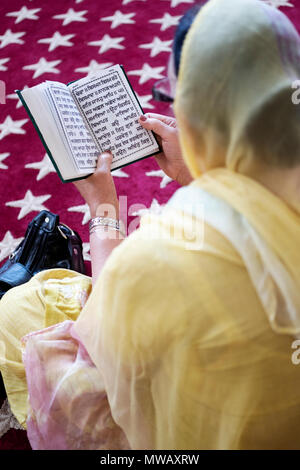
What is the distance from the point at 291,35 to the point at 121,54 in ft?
5.37

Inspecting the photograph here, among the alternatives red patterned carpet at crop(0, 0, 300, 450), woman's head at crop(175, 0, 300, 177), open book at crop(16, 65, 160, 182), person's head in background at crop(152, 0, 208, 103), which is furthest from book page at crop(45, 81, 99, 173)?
red patterned carpet at crop(0, 0, 300, 450)

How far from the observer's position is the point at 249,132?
1.89 ft

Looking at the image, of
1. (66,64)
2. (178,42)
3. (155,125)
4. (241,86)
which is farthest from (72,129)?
(66,64)

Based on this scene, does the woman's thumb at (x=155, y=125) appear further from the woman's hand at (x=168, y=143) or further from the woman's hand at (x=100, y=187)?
the woman's hand at (x=100, y=187)

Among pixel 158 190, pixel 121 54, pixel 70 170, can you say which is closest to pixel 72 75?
pixel 121 54

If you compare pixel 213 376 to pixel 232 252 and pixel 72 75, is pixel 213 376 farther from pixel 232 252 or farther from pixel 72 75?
pixel 72 75

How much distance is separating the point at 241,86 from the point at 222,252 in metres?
0.20

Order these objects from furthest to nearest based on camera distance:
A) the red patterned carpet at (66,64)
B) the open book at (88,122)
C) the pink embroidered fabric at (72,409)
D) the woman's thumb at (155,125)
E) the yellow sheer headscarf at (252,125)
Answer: the red patterned carpet at (66,64), the woman's thumb at (155,125), the open book at (88,122), the pink embroidered fabric at (72,409), the yellow sheer headscarf at (252,125)

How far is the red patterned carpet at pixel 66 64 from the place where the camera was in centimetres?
166

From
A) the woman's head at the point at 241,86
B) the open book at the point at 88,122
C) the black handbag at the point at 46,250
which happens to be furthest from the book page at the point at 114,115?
the woman's head at the point at 241,86

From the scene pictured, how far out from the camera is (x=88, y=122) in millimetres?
1048

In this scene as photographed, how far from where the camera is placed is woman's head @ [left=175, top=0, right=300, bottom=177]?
58 centimetres

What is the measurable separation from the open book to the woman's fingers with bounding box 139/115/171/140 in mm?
17

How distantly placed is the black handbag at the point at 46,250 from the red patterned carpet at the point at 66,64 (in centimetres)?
22
